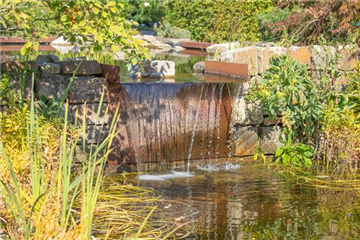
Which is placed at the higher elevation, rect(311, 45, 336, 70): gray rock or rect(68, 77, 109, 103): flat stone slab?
rect(311, 45, 336, 70): gray rock

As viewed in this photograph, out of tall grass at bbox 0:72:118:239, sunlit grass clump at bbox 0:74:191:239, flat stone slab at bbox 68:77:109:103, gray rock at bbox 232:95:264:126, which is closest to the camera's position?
tall grass at bbox 0:72:118:239

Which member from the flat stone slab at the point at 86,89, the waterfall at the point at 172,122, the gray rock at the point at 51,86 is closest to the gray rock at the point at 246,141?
the waterfall at the point at 172,122

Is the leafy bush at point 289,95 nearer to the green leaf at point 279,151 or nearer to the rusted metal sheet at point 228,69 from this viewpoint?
the green leaf at point 279,151

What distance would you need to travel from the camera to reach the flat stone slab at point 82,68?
297 inches

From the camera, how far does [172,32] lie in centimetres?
1811

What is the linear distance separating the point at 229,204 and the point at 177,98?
2144 millimetres

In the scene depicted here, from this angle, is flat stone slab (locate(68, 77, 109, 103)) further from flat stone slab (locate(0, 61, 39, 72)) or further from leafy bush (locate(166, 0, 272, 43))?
leafy bush (locate(166, 0, 272, 43))

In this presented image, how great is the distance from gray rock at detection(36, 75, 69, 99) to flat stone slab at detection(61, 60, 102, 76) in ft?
0.36

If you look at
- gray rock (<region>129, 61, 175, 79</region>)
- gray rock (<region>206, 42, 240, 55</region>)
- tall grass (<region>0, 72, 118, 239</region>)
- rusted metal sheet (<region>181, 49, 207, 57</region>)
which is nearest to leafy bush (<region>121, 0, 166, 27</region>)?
rusted metal sheet (<region>181, 49, 207, 57</region>)

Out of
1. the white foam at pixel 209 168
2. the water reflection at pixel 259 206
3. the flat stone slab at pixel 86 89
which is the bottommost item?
the water reflection at pixel 259 206

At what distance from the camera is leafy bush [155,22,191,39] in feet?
→ 58.0

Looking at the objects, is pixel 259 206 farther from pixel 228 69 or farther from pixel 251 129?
pixel 228 69

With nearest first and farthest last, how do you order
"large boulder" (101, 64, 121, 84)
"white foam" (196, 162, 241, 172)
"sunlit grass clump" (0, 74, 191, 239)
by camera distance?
"sunlit grass clump" (0, 74, 191, 239) → "large boulder" (101, 64, 121, 84) → "white foam" (196, 162, 241, 172)

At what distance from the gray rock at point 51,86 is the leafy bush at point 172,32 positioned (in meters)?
10.4
